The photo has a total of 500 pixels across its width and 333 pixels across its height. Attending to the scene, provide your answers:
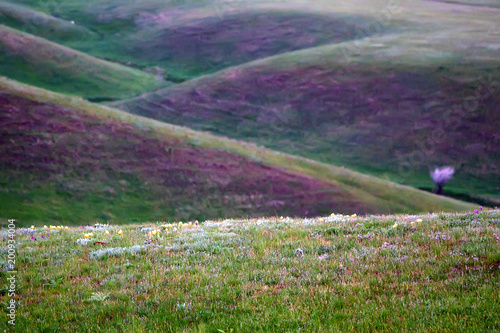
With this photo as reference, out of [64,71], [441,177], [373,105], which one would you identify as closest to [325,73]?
[373,105]

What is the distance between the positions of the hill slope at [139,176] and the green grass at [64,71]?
42550 mm

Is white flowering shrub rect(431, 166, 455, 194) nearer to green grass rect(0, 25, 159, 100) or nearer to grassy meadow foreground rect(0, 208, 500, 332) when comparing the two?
grassy meadow foreground rect(0, 208, 500, 332)

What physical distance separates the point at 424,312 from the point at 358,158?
64833mm

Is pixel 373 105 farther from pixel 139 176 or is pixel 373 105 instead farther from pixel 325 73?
pixel 139 176

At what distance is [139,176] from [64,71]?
215ft

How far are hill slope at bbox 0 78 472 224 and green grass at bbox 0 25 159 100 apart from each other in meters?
42.6

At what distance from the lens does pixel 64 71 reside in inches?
3991

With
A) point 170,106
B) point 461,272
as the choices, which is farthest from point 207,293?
point 170,106

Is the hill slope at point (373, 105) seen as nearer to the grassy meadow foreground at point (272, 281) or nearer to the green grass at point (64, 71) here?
the green grass at point (64, 71)

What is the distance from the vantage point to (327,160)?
232ft

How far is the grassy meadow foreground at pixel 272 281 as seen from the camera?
788 cm

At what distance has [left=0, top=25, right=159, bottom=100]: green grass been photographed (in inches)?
3770

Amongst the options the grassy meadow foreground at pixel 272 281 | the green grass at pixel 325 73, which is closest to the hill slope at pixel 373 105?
the green grass at pixel 325 73

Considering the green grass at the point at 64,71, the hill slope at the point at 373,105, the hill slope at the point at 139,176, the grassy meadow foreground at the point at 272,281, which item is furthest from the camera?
the green grass at the point at 64,71
